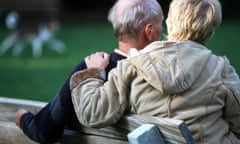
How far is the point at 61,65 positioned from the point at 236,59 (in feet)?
8.38

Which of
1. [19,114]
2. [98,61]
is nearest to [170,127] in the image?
[98,61]

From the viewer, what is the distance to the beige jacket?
2.53 meters

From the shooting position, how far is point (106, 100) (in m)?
2.62

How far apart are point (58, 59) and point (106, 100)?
7953mm

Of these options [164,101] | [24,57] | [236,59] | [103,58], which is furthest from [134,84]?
[24,57]

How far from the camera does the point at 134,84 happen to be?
8.55 feet

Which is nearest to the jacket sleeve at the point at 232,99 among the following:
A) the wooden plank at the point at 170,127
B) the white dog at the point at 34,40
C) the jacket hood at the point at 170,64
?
the jacket hood at the point at 170,64

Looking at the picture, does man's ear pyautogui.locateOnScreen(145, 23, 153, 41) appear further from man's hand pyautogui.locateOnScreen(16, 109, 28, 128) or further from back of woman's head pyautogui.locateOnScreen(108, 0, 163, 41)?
man's hand pyautogui.locateOnScreen(16, 109, 28, 128)

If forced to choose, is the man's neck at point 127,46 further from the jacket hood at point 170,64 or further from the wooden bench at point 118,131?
the wooden bench at point 118,131

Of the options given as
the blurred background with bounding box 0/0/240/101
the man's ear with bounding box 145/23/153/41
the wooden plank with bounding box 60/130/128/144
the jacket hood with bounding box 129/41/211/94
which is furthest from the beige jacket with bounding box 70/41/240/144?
the blurred background with bounding box 0/0/240/101

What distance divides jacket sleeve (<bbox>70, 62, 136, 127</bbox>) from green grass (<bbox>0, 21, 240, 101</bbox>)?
4926mm

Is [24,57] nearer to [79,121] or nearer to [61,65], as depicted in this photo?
[61,65]

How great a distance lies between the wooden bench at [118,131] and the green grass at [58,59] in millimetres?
4366

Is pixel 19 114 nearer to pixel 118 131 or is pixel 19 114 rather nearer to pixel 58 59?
pixel 118 131
